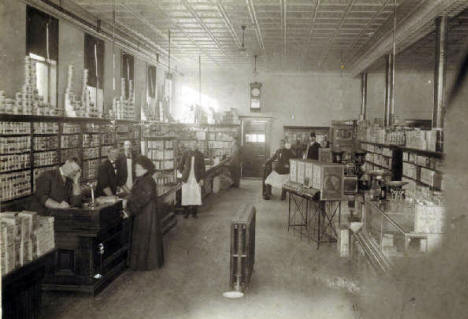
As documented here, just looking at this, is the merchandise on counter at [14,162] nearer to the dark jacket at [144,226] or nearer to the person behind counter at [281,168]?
the dark jacket at [144,226]

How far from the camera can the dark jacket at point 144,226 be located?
19.0 ft

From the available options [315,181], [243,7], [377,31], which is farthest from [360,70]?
[315,181]

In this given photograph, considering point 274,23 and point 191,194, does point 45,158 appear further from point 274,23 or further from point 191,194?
point 274,23

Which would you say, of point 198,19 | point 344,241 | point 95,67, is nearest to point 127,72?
point 95,67

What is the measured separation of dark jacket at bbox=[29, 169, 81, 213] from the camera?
17.4 ft

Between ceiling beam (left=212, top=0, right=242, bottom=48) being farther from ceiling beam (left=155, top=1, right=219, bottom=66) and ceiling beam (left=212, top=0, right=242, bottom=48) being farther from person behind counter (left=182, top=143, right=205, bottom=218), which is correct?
person behind counter (left=182, top=143, right=205, bottom=218)

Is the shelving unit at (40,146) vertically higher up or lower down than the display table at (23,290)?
higher up

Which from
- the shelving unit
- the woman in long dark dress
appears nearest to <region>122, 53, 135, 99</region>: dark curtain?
the shelving unit

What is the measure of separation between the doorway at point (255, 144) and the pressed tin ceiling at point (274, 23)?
13.0ft

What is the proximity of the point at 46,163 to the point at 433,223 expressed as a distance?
6321mm

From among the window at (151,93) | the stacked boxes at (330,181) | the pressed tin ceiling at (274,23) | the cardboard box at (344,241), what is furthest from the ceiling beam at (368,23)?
the window at (151,93)

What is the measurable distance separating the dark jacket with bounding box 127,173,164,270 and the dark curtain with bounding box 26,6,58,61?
3.70 metres

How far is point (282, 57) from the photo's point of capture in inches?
543

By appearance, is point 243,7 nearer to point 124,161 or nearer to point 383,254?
point 124,161
